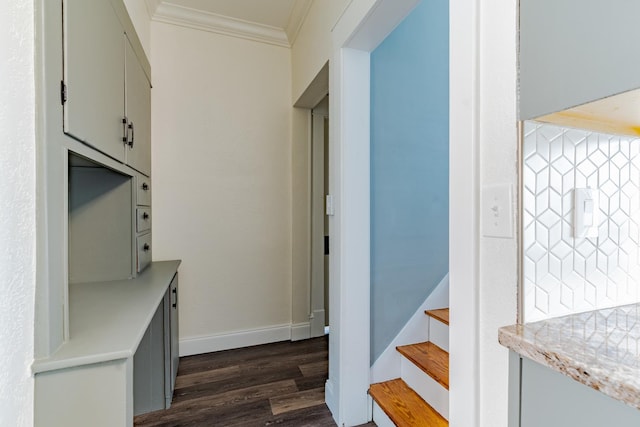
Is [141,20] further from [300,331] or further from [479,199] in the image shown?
[300,331]

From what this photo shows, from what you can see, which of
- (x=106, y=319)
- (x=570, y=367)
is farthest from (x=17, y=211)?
(x=570, y=367)

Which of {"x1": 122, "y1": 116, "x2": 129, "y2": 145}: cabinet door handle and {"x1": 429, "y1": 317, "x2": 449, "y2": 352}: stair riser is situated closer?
{"x1": 122, "y1": 116, "x2": 129, "y2": 145}: cabinet door handle

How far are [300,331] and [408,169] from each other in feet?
5.91

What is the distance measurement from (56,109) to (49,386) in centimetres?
77

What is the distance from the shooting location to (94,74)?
1.10 m

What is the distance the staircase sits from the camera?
4.58 ft

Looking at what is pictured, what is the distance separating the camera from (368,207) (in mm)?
1604

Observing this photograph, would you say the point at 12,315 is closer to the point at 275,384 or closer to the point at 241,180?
the point at 275,384

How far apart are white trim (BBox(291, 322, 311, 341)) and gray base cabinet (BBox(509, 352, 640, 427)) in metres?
2.23

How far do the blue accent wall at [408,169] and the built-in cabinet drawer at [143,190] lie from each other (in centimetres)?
146

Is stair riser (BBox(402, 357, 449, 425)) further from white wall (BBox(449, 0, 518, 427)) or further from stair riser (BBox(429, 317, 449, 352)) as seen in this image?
white wall (BBox(449, 0, 518, 427))

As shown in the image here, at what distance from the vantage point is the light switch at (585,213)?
0.69m

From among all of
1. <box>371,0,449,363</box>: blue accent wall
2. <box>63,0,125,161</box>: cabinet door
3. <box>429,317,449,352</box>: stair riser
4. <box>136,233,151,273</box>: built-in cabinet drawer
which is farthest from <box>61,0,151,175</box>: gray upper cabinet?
<box>429,317,449,352</box>: stair riser

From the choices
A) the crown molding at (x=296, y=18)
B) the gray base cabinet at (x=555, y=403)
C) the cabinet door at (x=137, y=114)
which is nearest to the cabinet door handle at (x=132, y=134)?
the cabinet door at (x=137, y=114)
